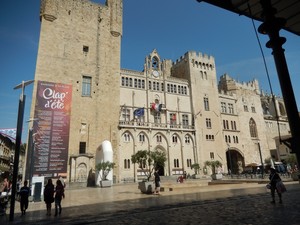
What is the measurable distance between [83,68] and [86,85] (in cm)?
247

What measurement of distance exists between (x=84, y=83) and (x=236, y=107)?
32.9m

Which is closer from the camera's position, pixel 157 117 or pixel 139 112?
pixel 139 112

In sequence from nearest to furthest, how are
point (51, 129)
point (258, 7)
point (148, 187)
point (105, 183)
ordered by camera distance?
1. point (258, 7)
2. point (148, 187)
3. point (51, 129)
4. point (105, 183)

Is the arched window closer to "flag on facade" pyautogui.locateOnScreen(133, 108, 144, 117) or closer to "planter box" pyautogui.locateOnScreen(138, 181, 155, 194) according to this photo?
"flag on facade" pyautogui.locateOnScreen(133, 108, 144, 117)

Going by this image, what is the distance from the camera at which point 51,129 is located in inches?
988

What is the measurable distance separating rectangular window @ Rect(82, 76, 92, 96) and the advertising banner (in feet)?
17.6

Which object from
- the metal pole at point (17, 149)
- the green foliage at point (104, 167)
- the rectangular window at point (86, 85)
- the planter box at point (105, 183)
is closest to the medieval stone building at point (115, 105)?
the rectangular window at point (86, 85)

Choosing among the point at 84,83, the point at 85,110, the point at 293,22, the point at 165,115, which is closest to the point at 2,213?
the point at 293,22

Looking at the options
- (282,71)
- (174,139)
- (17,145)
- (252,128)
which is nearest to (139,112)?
(174,139)

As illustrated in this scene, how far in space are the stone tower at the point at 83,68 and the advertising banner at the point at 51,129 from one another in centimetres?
254

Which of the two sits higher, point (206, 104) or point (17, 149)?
point (206, 104)

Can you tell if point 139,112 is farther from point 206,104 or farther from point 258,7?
point 258,7

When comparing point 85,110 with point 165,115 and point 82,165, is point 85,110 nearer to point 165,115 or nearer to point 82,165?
point 82,165

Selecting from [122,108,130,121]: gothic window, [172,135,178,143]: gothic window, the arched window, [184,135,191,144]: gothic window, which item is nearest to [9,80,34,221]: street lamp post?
[122,108,130,121]: gothic window
